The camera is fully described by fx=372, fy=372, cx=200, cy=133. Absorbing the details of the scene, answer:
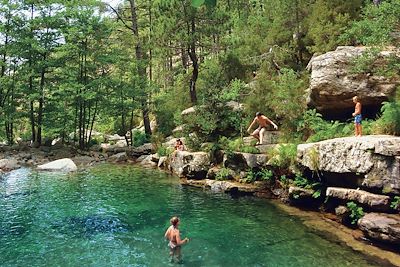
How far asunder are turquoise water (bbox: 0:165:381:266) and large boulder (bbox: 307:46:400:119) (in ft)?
17.5

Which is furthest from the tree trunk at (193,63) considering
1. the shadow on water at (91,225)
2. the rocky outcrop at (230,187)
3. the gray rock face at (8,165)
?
the shadow on water at (91,225)

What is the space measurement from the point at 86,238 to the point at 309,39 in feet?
51.2

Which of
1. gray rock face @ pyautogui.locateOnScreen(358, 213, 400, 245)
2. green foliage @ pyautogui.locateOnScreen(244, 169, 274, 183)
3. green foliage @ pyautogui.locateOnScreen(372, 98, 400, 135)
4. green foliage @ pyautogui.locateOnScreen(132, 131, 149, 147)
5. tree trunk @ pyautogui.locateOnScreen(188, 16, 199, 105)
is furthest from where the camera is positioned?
green foliage @ pyautogui.locateOnScreen(132, 131, 149, 147)

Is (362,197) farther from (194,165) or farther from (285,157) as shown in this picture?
(194,165)

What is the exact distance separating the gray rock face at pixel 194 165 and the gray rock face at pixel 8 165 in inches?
522

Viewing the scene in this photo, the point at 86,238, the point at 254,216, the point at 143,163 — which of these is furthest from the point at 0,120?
the point at 254,216

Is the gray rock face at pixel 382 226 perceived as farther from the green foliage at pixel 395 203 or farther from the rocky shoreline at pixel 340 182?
the green foliage at pixel 395 203

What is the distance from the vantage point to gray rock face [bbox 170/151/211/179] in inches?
800

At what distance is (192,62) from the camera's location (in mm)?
31516

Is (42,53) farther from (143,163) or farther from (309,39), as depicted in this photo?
(309,39)

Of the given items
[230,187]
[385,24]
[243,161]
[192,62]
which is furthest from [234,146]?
[192,62]

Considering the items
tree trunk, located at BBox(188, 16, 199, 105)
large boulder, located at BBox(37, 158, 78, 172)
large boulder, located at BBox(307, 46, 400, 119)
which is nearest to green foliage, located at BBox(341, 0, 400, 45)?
large boulder, located at BBox(307, 46, 400, 119)

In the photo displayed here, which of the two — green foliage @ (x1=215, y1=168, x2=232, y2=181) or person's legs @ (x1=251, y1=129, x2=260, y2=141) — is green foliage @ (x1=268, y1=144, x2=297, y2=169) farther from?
green foliage @ (x1=215, y1=168, x2=232, y2=181)

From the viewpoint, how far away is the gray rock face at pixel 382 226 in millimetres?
10016
